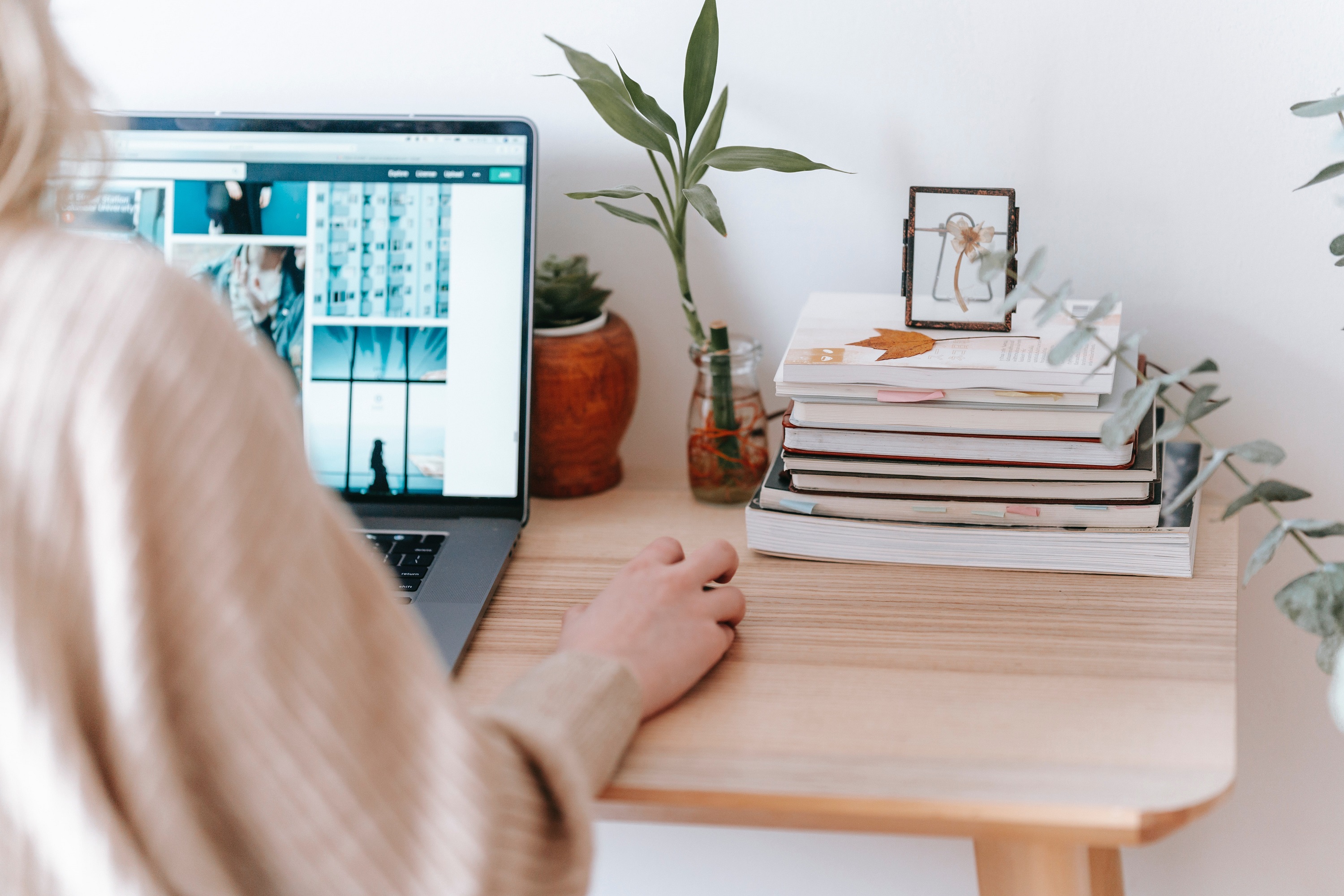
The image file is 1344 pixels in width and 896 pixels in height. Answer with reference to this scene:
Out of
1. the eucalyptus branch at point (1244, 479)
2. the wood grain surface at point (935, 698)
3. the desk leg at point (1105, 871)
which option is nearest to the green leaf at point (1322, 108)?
the eucalyptus branch at point (1244, 479)

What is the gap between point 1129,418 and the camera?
1.94ft

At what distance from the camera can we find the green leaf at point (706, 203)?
73 cm

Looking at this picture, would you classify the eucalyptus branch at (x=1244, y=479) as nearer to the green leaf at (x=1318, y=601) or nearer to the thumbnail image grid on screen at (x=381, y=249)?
the green leaf at (x=1318, y=601)

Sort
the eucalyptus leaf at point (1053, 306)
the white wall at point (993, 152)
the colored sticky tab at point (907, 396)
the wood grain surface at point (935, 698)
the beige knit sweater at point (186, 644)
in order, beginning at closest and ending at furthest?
1. the beige knit sweater at point (186, 644)
2. the wood grain surface at point (935, 698)
3. the eucalyptus leaf at point (1053, 306)
4. the colored sticky tab at point (907, 396)
5. the white wall at point (993, 152)

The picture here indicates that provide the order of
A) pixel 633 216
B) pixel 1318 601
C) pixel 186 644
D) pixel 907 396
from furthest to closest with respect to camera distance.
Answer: pixel 633 216
pixel 907 396
pixel 1318 601
pixel 186 644

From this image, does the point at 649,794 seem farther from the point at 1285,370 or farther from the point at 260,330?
the point at 1285,370

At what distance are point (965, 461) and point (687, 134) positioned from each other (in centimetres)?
33

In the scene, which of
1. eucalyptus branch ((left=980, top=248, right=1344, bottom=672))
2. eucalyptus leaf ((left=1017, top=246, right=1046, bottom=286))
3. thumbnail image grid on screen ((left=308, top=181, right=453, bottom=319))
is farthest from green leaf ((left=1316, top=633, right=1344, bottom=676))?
thumbnail image grid on screen ((left=308, top=181, right=453, bottom=319))

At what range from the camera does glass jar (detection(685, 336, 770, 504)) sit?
2.73 feet

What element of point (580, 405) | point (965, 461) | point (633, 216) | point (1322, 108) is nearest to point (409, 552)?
point (580, 405)

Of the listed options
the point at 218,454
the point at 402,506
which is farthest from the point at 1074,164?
the point at 218,454

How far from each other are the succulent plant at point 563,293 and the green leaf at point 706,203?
0.40 ft

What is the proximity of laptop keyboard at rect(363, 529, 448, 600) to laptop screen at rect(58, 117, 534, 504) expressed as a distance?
48 millimetres

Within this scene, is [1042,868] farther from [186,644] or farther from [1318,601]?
[186,644]
